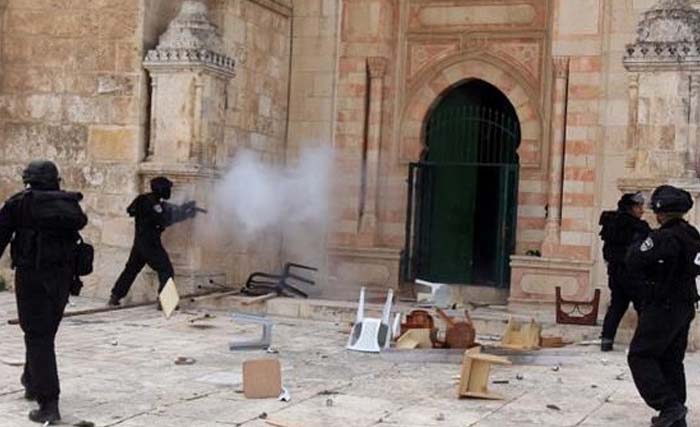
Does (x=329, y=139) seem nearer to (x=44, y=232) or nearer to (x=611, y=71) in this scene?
(x=611, y=71)

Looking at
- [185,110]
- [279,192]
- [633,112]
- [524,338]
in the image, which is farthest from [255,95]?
[524,338]

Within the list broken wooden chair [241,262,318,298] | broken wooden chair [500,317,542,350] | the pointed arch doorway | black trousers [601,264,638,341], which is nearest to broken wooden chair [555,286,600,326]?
black trousers [601,264,638,341]

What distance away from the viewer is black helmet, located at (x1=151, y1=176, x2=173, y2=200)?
1230 cm

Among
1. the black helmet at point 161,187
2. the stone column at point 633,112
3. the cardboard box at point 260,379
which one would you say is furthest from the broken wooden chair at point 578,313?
the cardboard box at point 260,379

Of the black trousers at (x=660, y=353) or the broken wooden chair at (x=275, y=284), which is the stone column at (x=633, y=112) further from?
the black trousers at (x=660, y=353)

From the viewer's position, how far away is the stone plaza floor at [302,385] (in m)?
6.97

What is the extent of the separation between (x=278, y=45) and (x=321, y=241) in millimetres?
2832

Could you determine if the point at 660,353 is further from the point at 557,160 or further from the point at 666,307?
the point at 557,160

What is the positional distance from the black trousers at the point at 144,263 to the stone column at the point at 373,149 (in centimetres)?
367

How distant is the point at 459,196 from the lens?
15383 millimetres

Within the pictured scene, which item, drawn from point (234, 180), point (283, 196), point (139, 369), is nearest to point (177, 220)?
point (234, 180)

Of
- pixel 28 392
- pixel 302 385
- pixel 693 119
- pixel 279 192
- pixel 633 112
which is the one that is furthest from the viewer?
pixel 279 192

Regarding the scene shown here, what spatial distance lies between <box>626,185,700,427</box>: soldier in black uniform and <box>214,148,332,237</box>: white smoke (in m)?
8.19

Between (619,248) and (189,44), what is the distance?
5708mm
